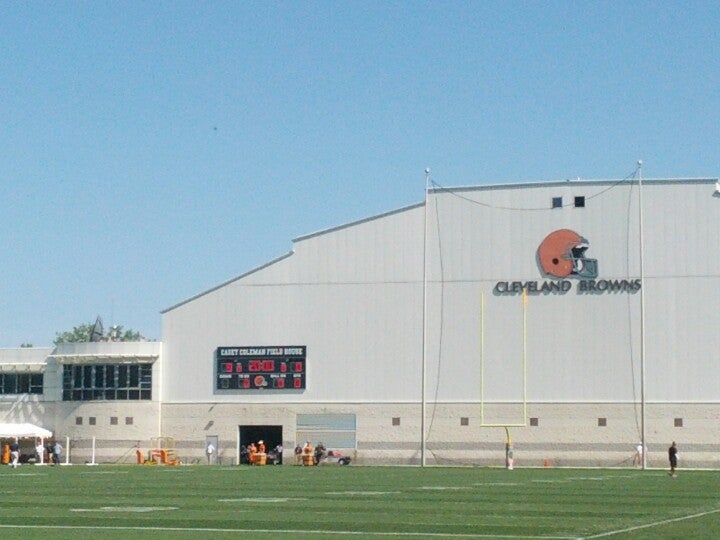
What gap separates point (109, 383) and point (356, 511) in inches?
2541

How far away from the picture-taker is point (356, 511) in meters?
29.0

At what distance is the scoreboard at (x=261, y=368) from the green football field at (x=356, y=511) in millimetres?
42835

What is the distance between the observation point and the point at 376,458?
86.1 m

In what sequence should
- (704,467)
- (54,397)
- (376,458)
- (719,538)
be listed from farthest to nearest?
(54,397), (376,458), (704,467), (719,538)

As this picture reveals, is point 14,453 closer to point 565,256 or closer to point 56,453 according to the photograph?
point 56,453

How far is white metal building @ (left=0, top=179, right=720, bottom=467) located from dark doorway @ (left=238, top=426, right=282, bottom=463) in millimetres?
139

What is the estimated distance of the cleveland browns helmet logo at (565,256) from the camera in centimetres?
8375

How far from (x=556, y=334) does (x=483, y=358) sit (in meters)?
4.45

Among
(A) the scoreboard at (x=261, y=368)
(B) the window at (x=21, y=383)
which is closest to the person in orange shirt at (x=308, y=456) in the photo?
(A) the scoreboard at (x=261, y=368)

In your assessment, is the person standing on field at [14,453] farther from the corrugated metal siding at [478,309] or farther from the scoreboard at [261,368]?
the scoreboard at [261,368]

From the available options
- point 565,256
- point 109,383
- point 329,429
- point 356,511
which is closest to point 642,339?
point 565,256

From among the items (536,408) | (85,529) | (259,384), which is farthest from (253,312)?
(85,529)

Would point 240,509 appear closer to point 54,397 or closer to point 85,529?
point 85,529

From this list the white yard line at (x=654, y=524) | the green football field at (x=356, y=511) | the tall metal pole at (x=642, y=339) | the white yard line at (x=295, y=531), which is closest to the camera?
the white yard line at (x=295, y=531)
